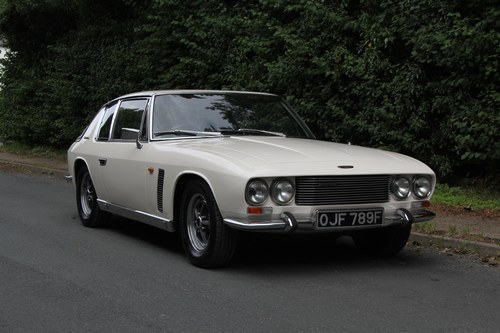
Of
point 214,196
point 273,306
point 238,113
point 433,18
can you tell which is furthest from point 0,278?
point 433,18

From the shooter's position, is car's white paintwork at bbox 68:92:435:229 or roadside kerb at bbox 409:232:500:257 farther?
roadside kerb at bbox 409:232:500:257

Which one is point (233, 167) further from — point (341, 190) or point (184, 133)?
point (184, 133)

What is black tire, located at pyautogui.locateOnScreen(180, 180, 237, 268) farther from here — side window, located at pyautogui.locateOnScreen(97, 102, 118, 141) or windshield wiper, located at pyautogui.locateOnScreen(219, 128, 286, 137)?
side window, located at pyautogui.locateOnScreen(97, 102, 118, 141)

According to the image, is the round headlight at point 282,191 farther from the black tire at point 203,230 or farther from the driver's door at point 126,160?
the driver's door at point 126,160

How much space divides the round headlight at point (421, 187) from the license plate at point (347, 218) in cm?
49

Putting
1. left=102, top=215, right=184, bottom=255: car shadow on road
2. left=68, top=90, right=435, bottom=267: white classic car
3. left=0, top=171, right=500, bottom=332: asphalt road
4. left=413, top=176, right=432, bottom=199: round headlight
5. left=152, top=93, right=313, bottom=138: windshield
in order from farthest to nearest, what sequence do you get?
left=102, top=215, right=184, bottom=255: car shadow on road < left=152, top=93, right=313, bottom=138: windshield < left=413, top=176, right=432, bottom=199: round headlight < left=68, top=90, right=435, bottom=267: white classic car < left=0, top=171, right=500, bottom=332: asphalt road

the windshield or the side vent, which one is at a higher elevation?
the windshield

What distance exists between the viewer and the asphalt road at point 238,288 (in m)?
4.36

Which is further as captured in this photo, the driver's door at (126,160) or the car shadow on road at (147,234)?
the car shadow on road at (147,234)

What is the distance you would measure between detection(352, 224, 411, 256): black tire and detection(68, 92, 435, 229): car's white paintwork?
17.9 inches

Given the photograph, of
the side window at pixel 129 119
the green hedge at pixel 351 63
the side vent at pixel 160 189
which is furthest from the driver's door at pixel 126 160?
the green hedge at pixel 351 63

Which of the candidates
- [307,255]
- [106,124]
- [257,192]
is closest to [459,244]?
[307,255]

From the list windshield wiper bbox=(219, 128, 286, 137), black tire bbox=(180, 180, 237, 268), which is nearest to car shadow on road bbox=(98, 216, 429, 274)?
black tire bbox=(180, 180, 237, 268)

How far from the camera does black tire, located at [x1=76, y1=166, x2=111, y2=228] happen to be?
797 cm
